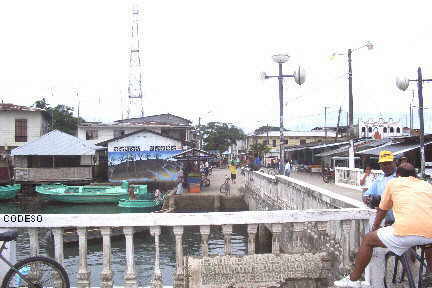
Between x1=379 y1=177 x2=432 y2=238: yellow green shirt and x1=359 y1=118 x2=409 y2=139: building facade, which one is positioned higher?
x1=359 y1=118 x2=409 y2=139: building facade

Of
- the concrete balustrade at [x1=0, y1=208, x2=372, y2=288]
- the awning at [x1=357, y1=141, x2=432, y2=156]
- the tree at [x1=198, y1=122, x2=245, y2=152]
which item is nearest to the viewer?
the concrete balustrade at [x1=0, y1=208, x2=372, y2=288]

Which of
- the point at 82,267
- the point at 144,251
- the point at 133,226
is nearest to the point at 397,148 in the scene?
the point at 144,251

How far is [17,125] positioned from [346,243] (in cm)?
4015

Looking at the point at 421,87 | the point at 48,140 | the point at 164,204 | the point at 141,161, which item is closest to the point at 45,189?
the point at 48,140

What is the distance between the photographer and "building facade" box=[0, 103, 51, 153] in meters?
39.5

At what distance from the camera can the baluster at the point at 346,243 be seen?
16.6ft

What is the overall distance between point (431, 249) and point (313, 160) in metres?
46.0

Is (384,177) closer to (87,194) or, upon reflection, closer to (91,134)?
(87,194)

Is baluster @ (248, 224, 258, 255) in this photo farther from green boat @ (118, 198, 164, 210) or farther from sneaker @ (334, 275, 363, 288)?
green boat @ (118, 198, 164, 210)

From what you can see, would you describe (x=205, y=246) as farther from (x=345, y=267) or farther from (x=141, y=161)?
(x=141, y=161)

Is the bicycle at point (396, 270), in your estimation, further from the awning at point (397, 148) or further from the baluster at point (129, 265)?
the awning at point (397, 148)

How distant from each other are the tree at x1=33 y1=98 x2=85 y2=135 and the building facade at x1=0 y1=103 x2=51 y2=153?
1055 cm

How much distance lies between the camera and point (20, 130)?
4047 centimetres

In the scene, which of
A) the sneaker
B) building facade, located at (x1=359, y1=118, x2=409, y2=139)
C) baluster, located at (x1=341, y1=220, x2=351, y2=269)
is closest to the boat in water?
baluster, located at (x1=341, y1=220, x2=351, y2=269)
